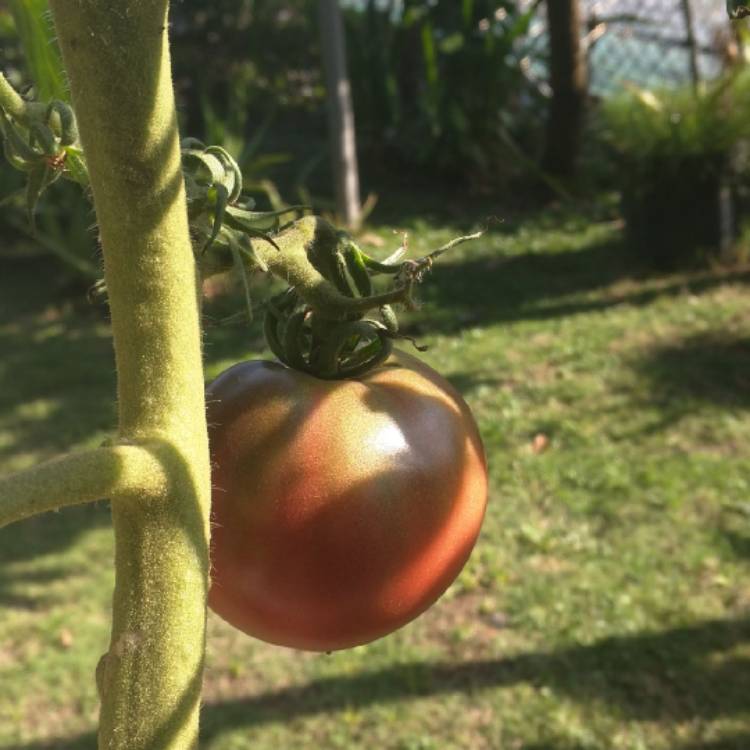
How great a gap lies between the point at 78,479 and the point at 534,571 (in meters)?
2.43

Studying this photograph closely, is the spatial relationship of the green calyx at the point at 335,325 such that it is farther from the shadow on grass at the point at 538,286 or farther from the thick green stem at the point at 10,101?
the shadow on grass at the point at 538,286

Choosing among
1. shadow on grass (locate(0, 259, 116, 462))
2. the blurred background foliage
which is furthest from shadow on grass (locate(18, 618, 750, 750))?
the blurred background foliage

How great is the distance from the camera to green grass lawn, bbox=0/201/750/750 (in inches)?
86.2

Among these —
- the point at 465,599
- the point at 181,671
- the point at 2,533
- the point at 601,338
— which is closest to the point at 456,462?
the point at 181,671

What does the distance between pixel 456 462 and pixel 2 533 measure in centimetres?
273

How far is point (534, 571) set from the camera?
105 inches

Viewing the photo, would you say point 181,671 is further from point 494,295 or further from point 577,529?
point 494,295

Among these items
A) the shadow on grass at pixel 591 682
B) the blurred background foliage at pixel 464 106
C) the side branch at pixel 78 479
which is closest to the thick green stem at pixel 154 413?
the side branch at pixel 78 479

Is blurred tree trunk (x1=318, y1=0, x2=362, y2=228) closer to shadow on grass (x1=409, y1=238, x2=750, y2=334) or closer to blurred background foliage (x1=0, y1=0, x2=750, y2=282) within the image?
blurred background foliage (x1=0, y1=0, x2=750, y2=282)

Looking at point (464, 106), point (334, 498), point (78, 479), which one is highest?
point (78, 479)

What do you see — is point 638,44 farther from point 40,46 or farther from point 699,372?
point 40,46

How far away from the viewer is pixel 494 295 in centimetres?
450

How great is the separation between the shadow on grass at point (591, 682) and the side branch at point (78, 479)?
6.54 ft

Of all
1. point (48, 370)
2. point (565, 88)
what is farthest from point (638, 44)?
point (48, 370)
